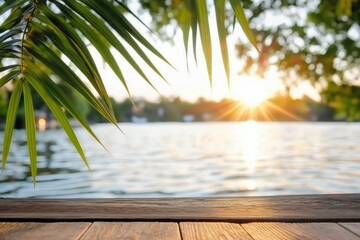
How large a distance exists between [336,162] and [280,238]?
27.3ft

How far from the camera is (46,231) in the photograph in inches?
55.3

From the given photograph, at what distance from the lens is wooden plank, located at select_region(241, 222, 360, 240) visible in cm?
134

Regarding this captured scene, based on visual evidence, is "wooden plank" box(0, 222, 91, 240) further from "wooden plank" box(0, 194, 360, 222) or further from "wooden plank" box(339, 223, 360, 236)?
"wooden plank" box(339, 223, 360, 236)

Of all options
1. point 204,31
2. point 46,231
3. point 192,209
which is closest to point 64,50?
point 204,31

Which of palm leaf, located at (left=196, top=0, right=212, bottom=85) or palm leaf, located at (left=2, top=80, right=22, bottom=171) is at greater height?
palm leaf, located at (left=196, top=0, right=212, bottom=85)

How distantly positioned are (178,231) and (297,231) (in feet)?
1.29

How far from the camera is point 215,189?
18.7 feet

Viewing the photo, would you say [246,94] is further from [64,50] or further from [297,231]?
[64,50]

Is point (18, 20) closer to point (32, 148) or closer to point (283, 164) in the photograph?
point (32, 148)

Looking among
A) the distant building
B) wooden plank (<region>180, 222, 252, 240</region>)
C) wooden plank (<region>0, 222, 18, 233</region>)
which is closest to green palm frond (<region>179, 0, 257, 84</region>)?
wooden plank (<region>180, 222, 252, 240</region>)

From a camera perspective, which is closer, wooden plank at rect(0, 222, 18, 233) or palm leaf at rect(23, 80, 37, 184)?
palm leaf at rect(23, 80, 37, 184)

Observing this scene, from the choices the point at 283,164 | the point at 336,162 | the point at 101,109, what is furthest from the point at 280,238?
the point at 336,162

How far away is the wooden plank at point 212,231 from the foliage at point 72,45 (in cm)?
47

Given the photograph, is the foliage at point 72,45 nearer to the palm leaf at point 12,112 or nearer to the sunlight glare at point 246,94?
the palm leaf at point 12,112
